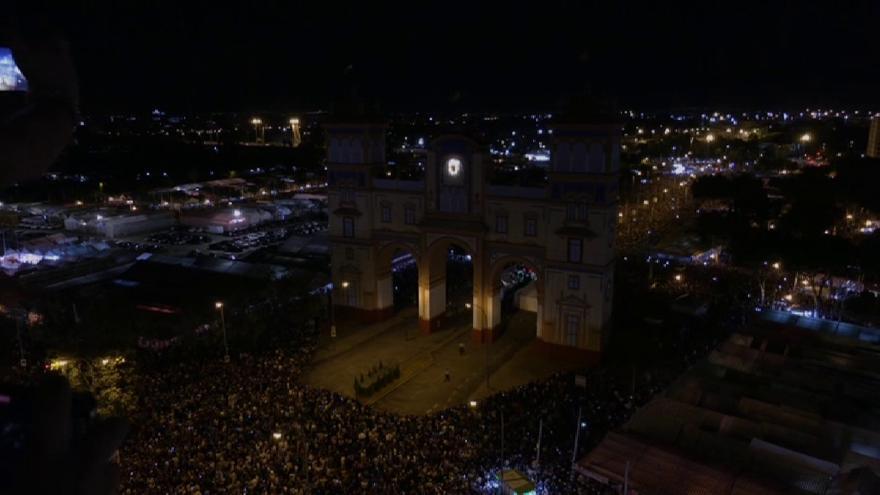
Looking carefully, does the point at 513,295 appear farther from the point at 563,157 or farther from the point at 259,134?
the point at 259,134

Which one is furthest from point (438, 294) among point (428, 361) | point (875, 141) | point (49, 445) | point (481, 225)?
point (875, 141)

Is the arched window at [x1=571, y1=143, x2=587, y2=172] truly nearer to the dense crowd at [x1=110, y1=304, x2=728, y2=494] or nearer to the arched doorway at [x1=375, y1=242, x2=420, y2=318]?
Answer: the dense crowd at [x1=110, y1=304, x2=728, y2=494]

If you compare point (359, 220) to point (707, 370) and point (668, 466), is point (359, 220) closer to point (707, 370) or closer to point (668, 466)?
point (707, 370)

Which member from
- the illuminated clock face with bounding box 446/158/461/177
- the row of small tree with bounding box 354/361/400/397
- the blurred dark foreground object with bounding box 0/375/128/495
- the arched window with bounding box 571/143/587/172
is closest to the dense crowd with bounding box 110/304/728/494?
the row of small tree with bounding box 354/361/400/397

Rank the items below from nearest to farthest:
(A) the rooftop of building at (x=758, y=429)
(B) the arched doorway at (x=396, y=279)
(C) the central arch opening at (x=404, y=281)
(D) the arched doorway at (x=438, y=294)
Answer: (A) the rooftop of building at (x=758, y=429)
(D) the arched doorway at (x=438, y=294)
(B) the arched doorway at (x=396, y=279)
(C) the central arch opening at (x=404, y=281)

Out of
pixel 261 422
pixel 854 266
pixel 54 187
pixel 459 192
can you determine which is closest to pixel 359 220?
pixel 459 192

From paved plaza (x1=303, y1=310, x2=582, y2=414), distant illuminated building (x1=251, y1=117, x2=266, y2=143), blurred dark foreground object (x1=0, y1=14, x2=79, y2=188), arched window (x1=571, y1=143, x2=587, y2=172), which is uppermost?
blurred dark foreground object (x1=0, y1=14, x2=79, y2=188)

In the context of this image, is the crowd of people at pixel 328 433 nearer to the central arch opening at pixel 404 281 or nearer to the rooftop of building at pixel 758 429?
the rooftop of building at pixel 758 429

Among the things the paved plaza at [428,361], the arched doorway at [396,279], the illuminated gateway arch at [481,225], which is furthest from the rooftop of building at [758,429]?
the arched doorway at [396,279]

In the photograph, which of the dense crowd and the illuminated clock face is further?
the illuminated clock face
